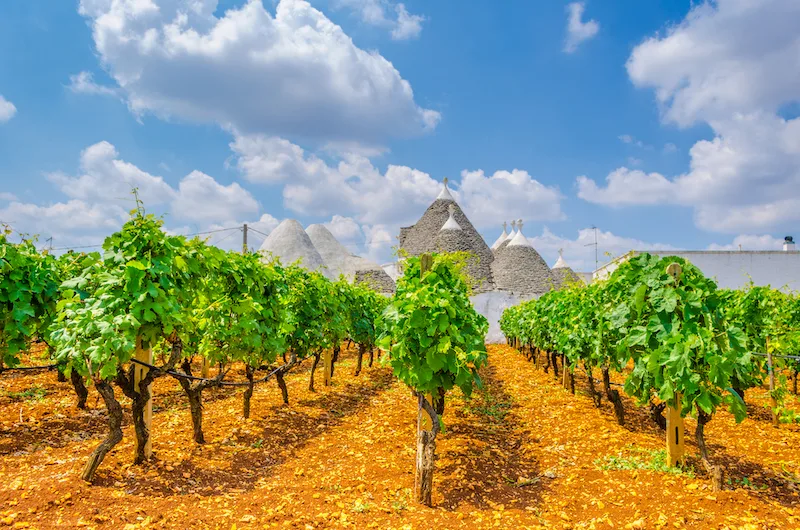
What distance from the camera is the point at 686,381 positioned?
540 cm

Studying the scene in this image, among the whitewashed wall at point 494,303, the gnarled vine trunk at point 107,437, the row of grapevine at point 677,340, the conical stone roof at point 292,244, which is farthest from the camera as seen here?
the conical stone roof at point 292,244

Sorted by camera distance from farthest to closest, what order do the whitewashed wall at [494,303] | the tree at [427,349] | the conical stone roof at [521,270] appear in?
the conical stone roof at [521,270], the whitewashed wall at [494,303], the tree at [427,349]

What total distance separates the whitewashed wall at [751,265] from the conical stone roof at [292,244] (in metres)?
39.7

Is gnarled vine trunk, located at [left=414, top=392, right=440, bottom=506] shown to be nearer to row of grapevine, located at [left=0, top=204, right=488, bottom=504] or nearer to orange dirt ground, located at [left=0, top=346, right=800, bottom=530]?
row of grapevine, located at [left=0, top=204, right=488, bottom=504]

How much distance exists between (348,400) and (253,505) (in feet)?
21.2

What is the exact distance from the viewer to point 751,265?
3628cm

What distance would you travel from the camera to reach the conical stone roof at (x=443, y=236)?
4416 centimetres

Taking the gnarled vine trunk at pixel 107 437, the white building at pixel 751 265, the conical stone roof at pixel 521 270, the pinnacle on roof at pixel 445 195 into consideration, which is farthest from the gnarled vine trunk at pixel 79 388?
the pinnacle on roof at pixel 445 195

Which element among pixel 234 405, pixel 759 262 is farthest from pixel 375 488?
pixel 759 262

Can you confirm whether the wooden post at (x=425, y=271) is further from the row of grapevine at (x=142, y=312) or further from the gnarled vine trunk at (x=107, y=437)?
the gnarled vine trunk at (x=107, y=437)

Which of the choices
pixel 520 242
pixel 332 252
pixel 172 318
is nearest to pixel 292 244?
pixel 332 252

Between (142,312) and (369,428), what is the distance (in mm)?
4674

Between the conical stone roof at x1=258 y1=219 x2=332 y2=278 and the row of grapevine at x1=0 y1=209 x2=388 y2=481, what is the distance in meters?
53.4

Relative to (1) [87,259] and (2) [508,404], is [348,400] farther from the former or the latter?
(1) [87,259]
